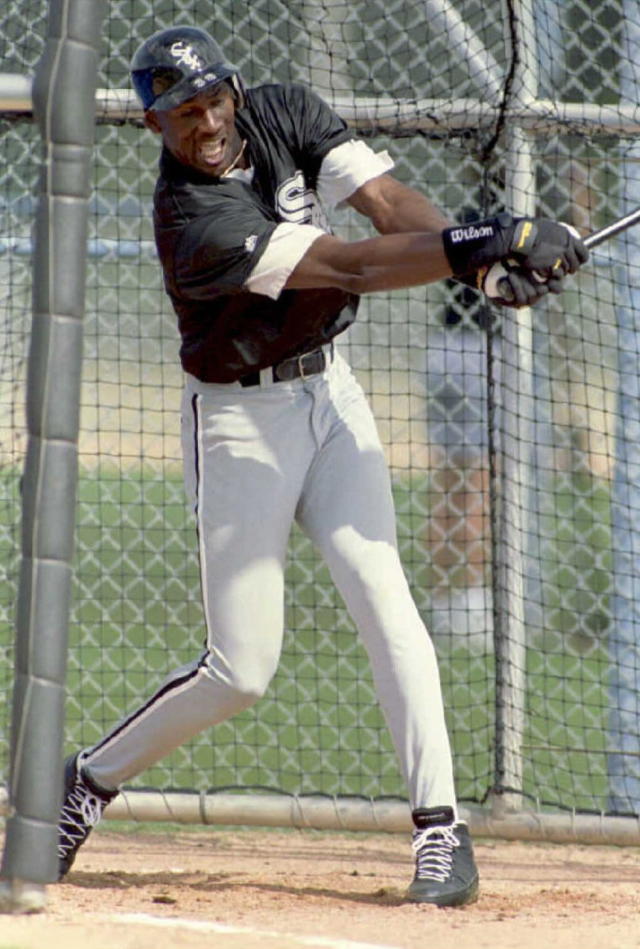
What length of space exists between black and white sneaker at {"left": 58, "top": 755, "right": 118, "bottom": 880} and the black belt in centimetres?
111

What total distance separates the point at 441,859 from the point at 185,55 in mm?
1996

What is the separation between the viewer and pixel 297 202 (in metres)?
3.94

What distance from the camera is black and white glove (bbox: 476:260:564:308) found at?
3553 mm

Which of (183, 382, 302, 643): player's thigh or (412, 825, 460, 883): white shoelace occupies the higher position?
(183, 382, 302, 643): player's thigh

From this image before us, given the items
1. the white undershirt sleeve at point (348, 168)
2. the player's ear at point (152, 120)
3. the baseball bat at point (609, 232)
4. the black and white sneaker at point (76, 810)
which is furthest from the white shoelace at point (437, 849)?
the player's ear at point (152, 120)

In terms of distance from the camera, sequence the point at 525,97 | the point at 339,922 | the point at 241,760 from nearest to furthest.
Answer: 1. the point at 339,922
2. the point at 525,97
3. the point at 241,760

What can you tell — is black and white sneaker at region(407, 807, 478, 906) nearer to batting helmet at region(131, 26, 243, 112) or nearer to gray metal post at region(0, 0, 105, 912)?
gray metal post at region(0, 0, 105, 912)

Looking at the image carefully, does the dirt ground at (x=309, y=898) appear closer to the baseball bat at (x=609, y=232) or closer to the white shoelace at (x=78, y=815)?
the white shoelace at (x=78, y=815)

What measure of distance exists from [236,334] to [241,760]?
345 cm

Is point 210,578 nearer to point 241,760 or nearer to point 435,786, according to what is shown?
point 435,786

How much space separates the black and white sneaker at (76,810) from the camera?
4.11m

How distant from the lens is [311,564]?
9430 millimetres

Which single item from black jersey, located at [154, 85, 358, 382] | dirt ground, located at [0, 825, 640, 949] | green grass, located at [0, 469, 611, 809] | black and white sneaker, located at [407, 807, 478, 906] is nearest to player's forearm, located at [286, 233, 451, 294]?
black jersey, located at [154, 85, 358, 382]

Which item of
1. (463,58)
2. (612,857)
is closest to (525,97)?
(463,58)
